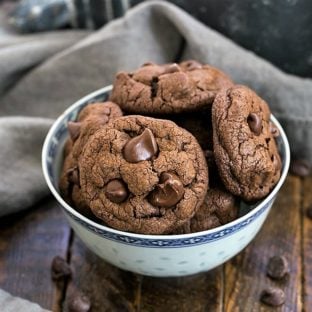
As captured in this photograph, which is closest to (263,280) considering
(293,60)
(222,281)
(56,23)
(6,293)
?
(222,281)

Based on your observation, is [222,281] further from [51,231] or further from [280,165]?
[51,231]

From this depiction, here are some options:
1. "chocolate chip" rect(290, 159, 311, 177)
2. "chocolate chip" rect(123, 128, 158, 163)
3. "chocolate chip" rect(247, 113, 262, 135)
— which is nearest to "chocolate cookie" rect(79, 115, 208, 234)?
"chocolate chip" rect(123, 128, 158, 163)

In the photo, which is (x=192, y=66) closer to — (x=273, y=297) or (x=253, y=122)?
(x=253, y=122)

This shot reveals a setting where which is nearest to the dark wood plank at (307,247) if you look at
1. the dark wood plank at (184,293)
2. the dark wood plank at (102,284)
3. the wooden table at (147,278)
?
the wooden table at (147,278)

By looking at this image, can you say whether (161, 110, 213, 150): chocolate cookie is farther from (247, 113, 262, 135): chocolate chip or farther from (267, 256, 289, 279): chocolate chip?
(267, 256, 289, 279): chocolate chip

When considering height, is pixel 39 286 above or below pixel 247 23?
below

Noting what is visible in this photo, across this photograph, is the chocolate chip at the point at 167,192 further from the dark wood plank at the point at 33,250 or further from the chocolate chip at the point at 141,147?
the dark wood plank at the point at 33,250
